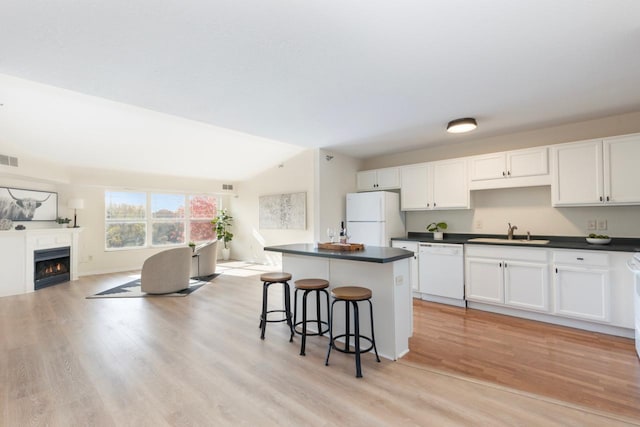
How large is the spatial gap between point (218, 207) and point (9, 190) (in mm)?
4216

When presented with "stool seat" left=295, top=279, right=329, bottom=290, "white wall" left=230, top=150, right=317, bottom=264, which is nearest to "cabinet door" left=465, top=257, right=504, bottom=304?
"stool seat" left=295, top=279, right=329, bottom=290

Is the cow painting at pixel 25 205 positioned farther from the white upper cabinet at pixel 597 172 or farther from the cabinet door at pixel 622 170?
the cabinet door at pixel 622 170

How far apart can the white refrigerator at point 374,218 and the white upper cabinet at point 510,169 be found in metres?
1.24

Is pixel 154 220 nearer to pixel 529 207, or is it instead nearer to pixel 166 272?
pixel 166 272

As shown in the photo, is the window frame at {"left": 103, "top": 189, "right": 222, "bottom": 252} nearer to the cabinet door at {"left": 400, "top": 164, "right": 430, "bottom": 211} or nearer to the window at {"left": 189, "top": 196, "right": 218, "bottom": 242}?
the window at {"left": 189, "top": 196, "right": 218, "bottom": 242}

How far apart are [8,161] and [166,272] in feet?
10.0

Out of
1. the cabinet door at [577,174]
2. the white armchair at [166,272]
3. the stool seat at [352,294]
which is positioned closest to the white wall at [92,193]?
the white armchair at [166,272]

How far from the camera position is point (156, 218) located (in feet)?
24.2

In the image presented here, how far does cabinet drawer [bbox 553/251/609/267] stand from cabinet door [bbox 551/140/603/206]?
624mm

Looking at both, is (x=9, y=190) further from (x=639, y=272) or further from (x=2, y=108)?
(x=639, y=272)

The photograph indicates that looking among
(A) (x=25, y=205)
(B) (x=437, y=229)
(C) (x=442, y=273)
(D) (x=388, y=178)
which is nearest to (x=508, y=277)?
(C) (x=442, y=273)

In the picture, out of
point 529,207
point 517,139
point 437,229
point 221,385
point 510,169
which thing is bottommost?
point 221,385

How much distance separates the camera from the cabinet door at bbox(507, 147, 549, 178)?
3.69 metres

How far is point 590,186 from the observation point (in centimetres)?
339
